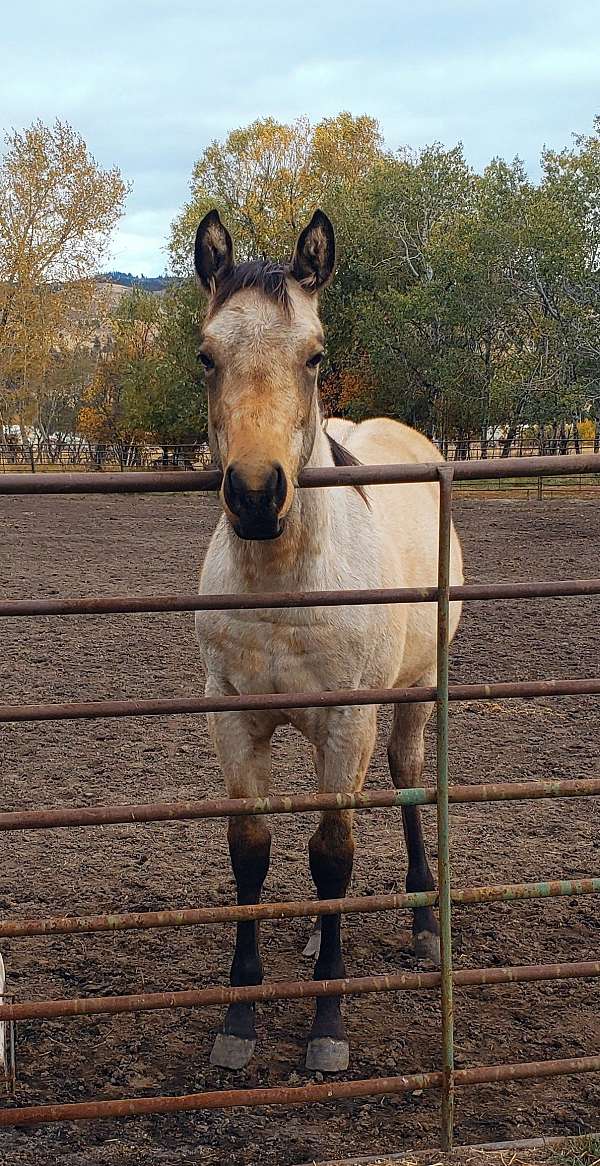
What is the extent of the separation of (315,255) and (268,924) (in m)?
2.65

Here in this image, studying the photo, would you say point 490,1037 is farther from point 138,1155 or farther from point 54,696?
point 54,696

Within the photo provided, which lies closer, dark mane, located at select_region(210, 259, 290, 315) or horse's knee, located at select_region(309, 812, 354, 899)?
dark mane, located at select_region(210, 259, 290, 315)

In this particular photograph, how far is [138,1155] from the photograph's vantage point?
8.44 feet

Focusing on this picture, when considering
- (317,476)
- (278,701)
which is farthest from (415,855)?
(317,476)

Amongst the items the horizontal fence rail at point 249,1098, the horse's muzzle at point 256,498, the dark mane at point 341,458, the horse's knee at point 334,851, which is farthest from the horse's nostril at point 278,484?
the horizontal fence rail at point 249,1098

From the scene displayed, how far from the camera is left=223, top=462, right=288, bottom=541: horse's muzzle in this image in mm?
2230

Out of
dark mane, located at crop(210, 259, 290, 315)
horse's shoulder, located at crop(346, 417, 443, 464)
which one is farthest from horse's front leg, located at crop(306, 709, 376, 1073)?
horse's shoulder, located at crop(346, 417, 443, 464)

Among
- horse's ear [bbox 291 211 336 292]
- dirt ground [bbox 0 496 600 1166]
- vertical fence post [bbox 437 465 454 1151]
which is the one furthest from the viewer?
horse's ear [bbox 291 211 336 292]

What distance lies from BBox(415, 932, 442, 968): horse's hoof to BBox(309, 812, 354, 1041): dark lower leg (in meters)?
0.71

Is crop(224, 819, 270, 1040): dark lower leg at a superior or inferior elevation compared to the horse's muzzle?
inferior

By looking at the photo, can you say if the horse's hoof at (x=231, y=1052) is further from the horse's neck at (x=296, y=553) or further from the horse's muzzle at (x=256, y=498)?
the horse's muzzle at (x=256, y=498)

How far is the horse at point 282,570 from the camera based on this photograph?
2424 millimetres

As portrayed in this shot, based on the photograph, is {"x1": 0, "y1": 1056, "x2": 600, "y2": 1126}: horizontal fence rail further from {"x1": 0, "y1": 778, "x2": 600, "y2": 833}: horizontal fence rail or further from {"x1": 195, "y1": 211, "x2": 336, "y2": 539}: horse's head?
{"x1": 195, "y1": 211, "x2": 336, "y2": 539}: horse's head

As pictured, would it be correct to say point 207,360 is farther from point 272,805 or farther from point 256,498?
point 272,805
